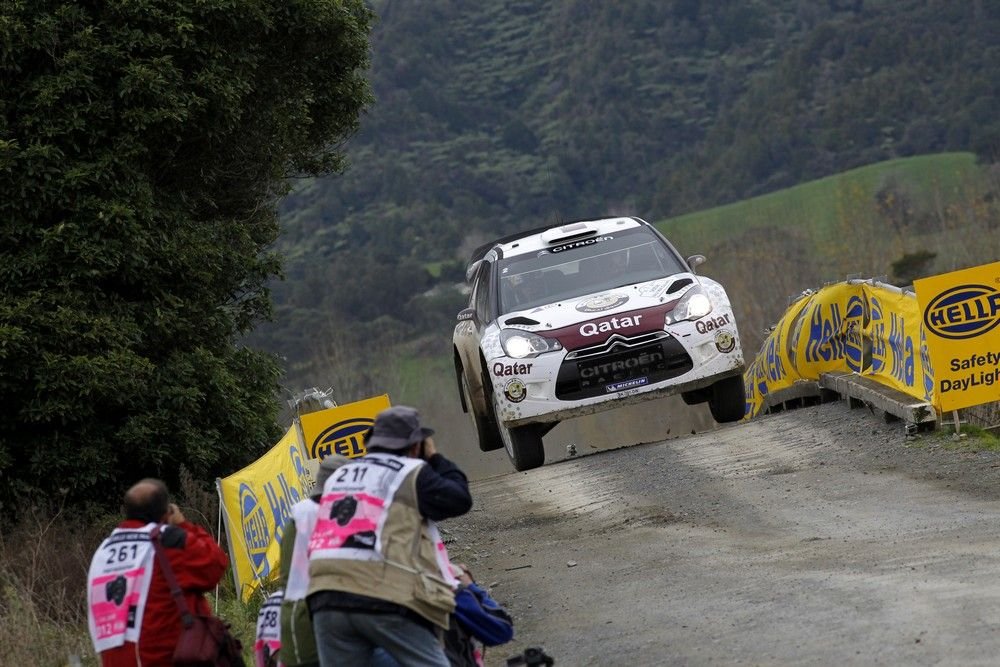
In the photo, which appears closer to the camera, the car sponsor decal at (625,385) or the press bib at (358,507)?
the press bib at (358,507)

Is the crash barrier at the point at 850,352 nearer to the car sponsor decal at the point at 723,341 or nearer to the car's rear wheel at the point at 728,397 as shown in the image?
the car's rear wheel at the point at 728,397

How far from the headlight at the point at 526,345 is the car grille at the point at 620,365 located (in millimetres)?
205

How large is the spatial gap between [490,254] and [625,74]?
102m

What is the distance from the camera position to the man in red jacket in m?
6.84

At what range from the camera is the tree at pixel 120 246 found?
524 inches

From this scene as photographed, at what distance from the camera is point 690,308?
1439 cm

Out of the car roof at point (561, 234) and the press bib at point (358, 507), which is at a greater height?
the car roof at point (561, 234)

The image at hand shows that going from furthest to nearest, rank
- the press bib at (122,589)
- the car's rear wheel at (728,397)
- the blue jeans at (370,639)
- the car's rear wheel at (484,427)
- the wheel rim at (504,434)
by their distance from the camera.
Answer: the car's rear wheel at (484,427), the car's rear wheel at (728,397), the wheel rim at (504,434), the press bib at (122,589), the blue jeans at (370,639)

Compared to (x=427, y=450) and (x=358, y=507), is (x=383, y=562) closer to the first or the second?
(x=358, y=507)

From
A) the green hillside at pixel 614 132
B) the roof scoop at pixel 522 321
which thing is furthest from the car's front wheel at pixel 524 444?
the green hillside at pixel 614 132

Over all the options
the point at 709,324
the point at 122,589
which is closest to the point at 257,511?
the point at 122,589

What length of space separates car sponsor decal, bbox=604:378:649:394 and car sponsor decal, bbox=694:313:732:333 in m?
0.67

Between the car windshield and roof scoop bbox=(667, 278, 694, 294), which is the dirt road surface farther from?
the car windshield

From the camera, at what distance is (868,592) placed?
8.23 metres
